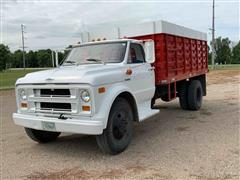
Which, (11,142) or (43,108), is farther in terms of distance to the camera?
(11,142)

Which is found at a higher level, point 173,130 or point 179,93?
point 179,93

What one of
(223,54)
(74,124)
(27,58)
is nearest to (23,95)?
(74,124)

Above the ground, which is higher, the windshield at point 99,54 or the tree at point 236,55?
the tree at point 236,55

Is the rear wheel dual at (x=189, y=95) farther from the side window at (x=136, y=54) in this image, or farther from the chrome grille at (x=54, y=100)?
the chrome grille at (x=54, y=100)

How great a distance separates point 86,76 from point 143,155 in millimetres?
1791

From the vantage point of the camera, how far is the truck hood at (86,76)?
5074 millimetres

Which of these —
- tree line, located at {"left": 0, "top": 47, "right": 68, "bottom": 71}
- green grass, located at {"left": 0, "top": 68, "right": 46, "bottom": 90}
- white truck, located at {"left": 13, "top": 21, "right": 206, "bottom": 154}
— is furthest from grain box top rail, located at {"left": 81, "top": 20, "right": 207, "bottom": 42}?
tree line, located at {"left": 0, "top": 47, "right": 68, "bottom": 71}

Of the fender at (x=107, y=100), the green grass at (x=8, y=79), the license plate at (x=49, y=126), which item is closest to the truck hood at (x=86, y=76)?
the fender at (x=107, y=100)

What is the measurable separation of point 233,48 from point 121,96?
297 ft

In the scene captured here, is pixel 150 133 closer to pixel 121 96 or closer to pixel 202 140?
pixel 202 140

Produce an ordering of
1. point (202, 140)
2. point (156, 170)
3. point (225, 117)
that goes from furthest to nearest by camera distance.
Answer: point (225, 117) → point (202, 140) → point (156, 170)

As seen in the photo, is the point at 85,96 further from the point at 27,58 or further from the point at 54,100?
the point at 27,58

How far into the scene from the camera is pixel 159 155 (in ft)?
18.1

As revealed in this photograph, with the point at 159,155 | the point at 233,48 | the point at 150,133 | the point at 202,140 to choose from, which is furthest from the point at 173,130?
the point at 233,48
